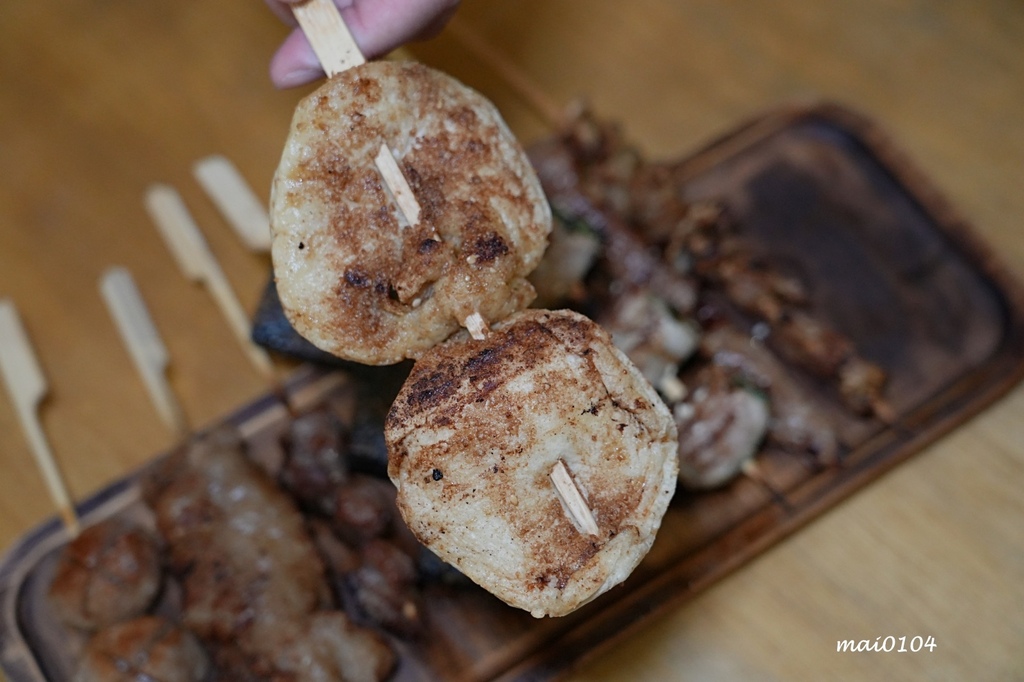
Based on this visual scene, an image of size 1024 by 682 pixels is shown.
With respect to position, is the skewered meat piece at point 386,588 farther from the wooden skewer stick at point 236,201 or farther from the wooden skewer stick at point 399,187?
the wooden skewer stick at point 236,201

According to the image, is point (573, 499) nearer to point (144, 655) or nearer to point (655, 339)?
point (655, 339)

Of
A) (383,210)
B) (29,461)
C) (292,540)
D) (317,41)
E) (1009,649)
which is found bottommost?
(1009,649)

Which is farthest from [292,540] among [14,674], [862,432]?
[862,432]

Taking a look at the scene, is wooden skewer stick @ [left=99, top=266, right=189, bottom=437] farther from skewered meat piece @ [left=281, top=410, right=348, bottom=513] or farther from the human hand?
the human hand

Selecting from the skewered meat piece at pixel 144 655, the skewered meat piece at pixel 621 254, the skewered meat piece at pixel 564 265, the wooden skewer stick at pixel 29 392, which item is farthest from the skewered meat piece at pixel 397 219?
the wooden skewer stick at pixel 29 392

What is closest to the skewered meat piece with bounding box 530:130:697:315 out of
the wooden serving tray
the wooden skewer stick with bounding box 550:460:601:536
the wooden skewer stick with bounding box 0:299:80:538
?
the wooden serving tray

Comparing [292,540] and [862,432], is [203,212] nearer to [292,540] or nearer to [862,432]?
[292,540]

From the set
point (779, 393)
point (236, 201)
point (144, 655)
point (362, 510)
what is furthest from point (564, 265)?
point (144, 655)
